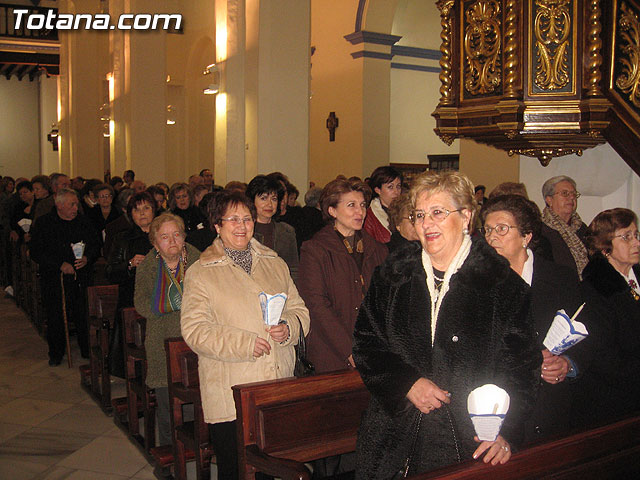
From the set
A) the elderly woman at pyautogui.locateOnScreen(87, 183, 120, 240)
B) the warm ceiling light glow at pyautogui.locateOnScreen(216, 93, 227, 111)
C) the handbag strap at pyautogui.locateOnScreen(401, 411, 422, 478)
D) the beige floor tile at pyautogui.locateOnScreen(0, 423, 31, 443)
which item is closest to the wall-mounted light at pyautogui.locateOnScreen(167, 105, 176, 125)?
the warm ceiling light glow at pyautogui.locateOnScreen(216, 93, 227, 111)

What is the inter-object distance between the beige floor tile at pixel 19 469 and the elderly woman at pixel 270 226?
85.3 inches

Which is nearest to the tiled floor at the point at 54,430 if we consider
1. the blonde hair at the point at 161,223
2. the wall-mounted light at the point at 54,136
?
the blonde hair at the point at 161,223

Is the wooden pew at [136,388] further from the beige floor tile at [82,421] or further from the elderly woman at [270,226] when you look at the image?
the elderly woman at [270,226]

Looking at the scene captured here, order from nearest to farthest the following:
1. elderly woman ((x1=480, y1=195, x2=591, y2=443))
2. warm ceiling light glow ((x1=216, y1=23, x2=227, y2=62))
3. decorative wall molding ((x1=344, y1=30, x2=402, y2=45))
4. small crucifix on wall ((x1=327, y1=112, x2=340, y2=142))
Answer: elderly woman ((x1=480, y1=195, x2=591, y2=443)), warm ceiling light glow ((x1=216, y1=23, x2=227, y2=62)), decorative wall molding ((x1=344, y1=30, x2=402, y2=45)), small crucifix on wall ((x1=327, y1=112, x2=340, y2=142))

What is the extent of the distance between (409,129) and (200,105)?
6.35m

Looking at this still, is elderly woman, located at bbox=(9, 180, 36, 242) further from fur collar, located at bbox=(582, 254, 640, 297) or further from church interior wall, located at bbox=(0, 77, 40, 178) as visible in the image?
church interior wall, located at bbox=(0, 77, 40, 178)

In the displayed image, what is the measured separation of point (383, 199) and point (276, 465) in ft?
9.69

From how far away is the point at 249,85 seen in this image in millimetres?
8109

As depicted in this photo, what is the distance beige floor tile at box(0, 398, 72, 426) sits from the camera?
5.48m

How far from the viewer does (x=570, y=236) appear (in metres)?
4.81

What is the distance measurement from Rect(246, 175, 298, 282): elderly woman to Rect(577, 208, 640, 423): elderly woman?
222 centimetres

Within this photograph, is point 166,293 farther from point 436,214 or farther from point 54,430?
point 436,214

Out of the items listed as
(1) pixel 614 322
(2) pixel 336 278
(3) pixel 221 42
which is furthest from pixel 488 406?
(3) pixel 221 42

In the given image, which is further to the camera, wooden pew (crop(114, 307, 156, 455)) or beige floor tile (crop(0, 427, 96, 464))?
wooden pew (crop(114, 307, 156, 455))
